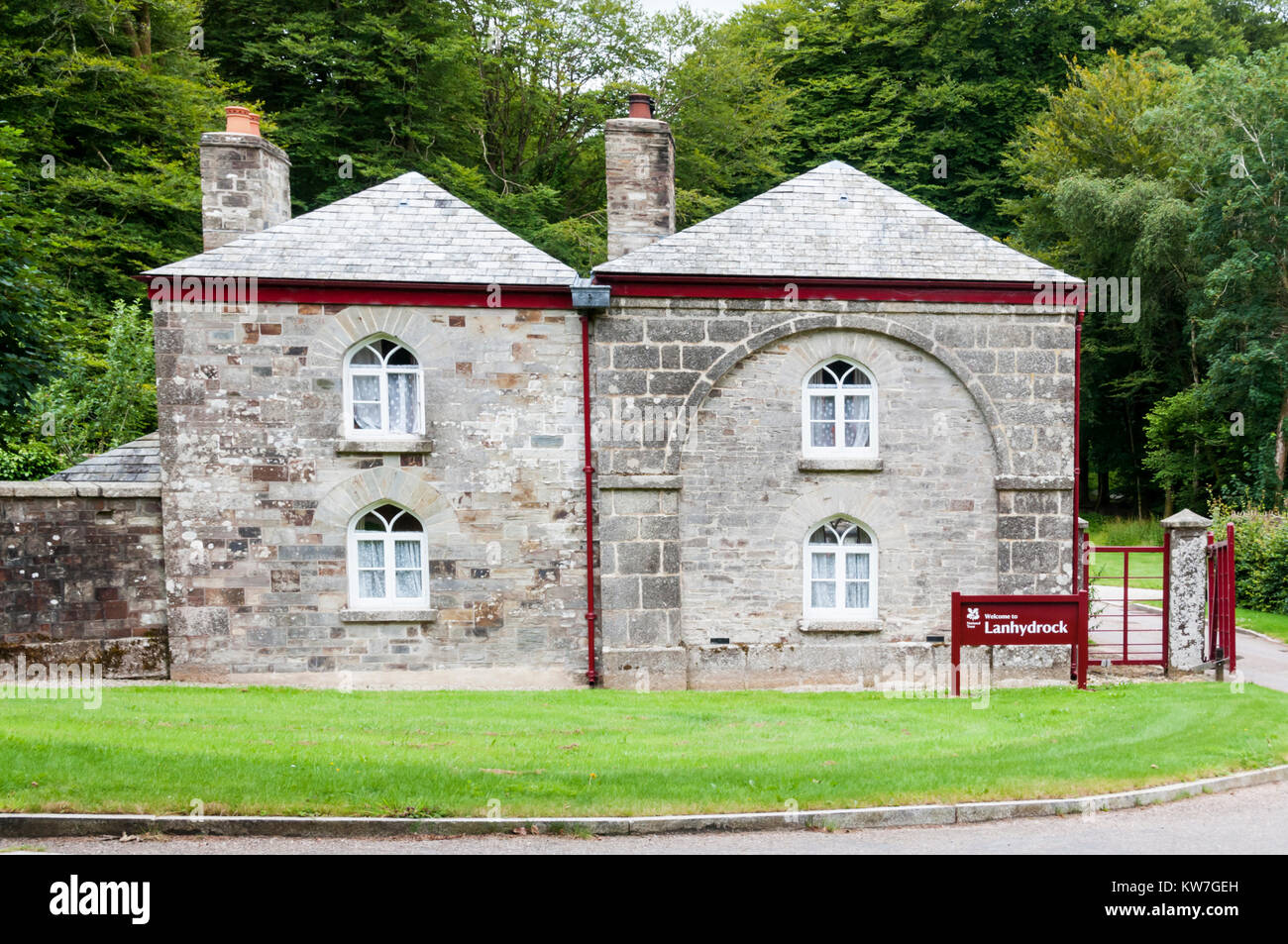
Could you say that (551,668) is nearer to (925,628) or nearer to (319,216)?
(925,628)

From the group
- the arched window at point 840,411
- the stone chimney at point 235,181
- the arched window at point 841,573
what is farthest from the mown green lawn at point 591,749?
the stone chimney at point 235,181

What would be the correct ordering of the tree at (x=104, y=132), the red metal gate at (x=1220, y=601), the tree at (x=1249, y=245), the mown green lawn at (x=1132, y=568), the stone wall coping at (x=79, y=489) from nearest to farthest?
the stone wall coping at (x=79, y=489) → the red metal gate at (x=1220, y=601) → the tree at (x=104, y=132) → the mown green lawn at (x=1132, y=568) → the tree at (x=1249, y=245)

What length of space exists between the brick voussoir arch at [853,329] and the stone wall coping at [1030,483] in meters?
0.14

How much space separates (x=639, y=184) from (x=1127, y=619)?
12327mm

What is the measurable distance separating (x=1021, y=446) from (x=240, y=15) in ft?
99.7

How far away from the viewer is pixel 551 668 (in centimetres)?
1398

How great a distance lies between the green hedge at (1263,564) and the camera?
2214 cm

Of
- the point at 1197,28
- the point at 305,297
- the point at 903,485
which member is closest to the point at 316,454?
the point at 305,297

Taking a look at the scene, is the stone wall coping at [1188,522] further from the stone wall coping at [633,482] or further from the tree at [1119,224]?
the tree at [1119,224]

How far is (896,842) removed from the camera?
25.1 ft

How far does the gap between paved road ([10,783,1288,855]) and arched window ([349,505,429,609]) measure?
6699 millimetres

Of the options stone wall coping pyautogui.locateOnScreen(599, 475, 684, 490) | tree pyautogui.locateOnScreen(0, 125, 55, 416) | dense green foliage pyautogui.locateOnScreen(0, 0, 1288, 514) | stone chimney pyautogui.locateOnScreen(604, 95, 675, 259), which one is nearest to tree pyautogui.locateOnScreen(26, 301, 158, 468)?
dense green foliage pyautogui.locateOnScreen(0, 0, 1288, 514)

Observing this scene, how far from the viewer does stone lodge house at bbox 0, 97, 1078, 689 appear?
13570mm

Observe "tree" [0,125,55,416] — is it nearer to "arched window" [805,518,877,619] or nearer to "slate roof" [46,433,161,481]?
"slate roof" [46,433,161,481]
